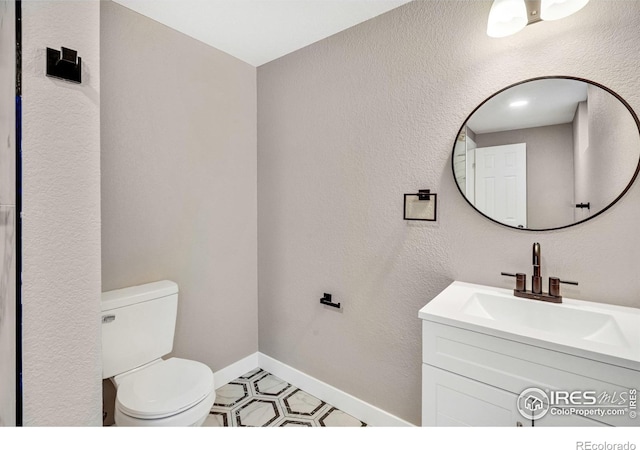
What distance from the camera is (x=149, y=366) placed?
1.71m

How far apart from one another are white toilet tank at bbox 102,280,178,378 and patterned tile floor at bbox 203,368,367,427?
0.52m

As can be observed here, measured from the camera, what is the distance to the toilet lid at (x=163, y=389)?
1.33m

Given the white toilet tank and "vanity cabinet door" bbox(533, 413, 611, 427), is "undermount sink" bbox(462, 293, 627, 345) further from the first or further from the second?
the white toilet tank

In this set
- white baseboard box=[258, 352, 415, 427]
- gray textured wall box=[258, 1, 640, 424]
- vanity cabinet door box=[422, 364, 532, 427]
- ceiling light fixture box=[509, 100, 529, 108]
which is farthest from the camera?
white baseboard box=[258, 352, 415, 427]

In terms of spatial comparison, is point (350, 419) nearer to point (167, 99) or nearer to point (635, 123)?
point (635, 123)

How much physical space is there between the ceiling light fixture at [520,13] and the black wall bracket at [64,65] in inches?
60.7

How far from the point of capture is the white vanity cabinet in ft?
3.09

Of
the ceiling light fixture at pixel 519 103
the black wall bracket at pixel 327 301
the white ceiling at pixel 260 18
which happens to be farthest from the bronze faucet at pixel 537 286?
the white ceiling at pixel 260 18

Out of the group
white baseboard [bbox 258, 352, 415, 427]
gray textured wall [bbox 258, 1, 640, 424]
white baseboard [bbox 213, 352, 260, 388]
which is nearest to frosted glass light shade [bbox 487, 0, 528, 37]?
gray textured wall [bbox 258, 1, 640, 424]

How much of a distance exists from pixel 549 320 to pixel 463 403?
0.48m

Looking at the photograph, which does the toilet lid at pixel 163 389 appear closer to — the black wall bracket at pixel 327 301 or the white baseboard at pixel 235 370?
the white baseboard at pixel 235 370

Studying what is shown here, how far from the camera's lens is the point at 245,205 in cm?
239

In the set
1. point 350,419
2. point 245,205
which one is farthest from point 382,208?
point 350,419

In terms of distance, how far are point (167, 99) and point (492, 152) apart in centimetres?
178
